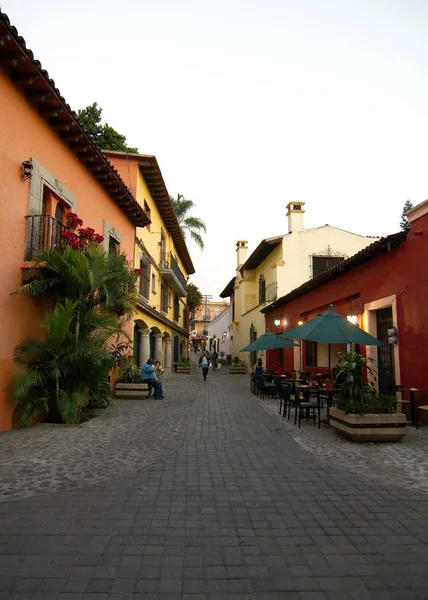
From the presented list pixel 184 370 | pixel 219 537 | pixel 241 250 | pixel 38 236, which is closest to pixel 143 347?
pixel 184 370

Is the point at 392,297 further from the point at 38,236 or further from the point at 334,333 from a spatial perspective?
the point at 38,236

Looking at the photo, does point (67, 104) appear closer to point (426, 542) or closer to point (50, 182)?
point (50, 182)

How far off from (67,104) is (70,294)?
3.92m

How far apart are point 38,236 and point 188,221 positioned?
22.5 metres

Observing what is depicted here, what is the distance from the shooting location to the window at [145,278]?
53.3 ft

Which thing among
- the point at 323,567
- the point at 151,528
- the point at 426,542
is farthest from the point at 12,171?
the point at 426,542

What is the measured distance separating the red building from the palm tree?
16285mm

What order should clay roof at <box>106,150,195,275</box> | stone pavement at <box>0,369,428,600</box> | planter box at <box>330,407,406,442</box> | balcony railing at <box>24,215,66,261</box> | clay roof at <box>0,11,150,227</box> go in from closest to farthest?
stone pavement at <box>0,369,428,600</box> → clay roof at <box>0,11,150,227</box> → planter box at <box>330,407,406,442</box> → balcony railing at <box>24,215,66,261</box> → clay roof at <box>106,150,195,275</box>

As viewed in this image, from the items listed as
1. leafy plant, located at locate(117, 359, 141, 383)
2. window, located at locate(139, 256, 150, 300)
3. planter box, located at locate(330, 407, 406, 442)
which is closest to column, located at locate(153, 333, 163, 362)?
window, located at locate(139, 256, 150, 300)

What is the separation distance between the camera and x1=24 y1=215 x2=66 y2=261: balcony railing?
24.4ft

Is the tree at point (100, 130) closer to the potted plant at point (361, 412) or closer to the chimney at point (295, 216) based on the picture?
the chimney at point (295, 216)

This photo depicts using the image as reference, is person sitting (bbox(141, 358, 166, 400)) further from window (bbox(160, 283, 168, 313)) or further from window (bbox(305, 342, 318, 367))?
window (bbox(160, 283, 168, 313))

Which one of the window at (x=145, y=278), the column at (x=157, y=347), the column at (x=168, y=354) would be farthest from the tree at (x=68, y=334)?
the column at (x=168, y=354)

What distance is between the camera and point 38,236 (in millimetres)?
7645
